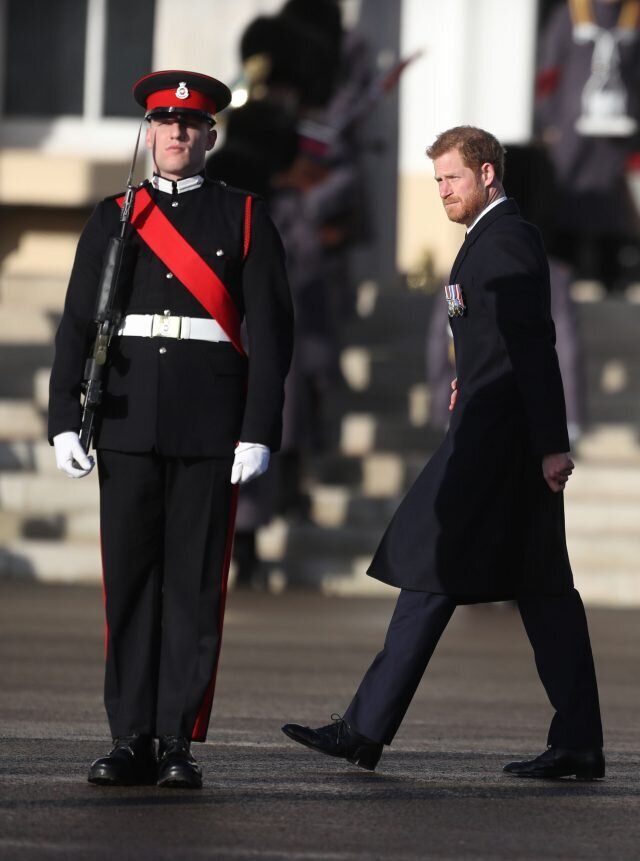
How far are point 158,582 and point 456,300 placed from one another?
1.07 meters

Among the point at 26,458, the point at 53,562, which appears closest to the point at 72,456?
the point at 53,562

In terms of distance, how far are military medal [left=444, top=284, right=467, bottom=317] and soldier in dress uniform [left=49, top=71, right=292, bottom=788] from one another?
496mm

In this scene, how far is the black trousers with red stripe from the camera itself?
228 inches

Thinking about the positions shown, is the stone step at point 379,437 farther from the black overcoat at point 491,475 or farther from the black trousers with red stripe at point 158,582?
the black trousers with red stripe at point 158,582

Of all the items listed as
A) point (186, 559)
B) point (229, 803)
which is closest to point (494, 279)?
point (186, 559)

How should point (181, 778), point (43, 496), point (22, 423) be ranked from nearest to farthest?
point (181, 778) → point (43, 496) → point (22, 423)

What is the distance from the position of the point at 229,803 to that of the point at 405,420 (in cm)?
797

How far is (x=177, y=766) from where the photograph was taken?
223 inches

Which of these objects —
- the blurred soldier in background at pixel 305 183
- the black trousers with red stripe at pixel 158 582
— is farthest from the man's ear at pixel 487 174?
the blurred soldier in background at pixel 305 183

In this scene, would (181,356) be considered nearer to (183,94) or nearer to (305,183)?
(183,94)

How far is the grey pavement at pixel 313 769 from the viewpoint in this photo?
5.09m

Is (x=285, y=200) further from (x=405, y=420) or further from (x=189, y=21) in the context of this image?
(x=189, y=21)

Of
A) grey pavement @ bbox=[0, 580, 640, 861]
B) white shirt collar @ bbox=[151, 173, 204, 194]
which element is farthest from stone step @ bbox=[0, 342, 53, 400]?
white shirt collar @ bbox=[151, 173, 204, 194]

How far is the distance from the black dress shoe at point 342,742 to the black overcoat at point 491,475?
0.40 m
